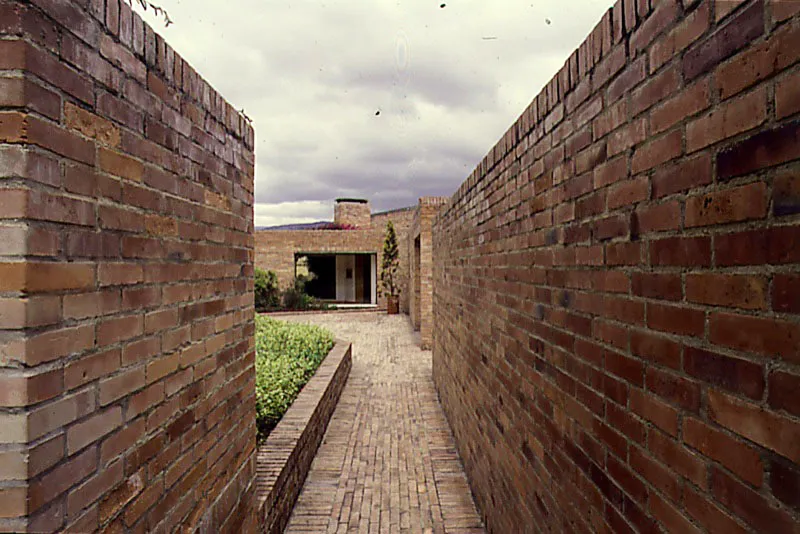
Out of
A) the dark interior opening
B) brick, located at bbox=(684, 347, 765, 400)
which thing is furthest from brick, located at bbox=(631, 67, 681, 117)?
the dark interior opening

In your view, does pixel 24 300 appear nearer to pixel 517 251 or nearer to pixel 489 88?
pixel 517 251

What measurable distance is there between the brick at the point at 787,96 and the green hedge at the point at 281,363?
4013 mm

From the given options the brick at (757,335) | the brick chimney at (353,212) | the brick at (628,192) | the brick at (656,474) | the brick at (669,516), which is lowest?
the brick at (669,516)

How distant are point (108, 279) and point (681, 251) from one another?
4.88 feet

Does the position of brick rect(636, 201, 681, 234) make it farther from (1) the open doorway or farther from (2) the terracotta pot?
(1) the open doorway

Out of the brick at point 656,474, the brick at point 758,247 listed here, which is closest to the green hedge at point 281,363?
the brick at point 656,474

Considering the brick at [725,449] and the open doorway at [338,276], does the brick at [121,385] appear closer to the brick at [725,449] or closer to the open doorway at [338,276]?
the brick at [725,449]

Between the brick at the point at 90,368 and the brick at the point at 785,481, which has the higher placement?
the brick at the point at 90,368

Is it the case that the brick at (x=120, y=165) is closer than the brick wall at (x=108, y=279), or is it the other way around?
the brick wall at (x=108, y=279)

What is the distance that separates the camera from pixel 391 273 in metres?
16.9

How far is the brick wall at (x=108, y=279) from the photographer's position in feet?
3.53

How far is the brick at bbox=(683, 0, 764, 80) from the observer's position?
2.94 feet

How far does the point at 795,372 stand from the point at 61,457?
154cm

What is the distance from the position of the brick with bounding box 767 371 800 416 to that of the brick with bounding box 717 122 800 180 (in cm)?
37
